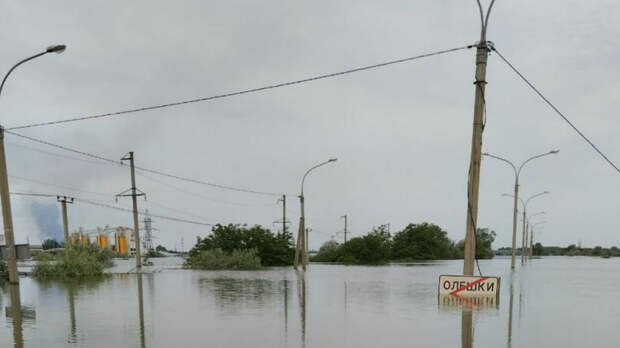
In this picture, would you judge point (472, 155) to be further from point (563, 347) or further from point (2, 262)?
point (2, 262)

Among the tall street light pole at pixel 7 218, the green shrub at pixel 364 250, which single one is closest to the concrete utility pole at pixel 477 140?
the tall street light pole at pixel 7 218

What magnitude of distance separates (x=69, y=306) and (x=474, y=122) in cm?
1191

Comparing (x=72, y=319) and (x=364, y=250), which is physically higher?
(x=364, y=250)

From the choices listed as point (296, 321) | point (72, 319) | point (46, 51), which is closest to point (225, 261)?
point (46, 51)

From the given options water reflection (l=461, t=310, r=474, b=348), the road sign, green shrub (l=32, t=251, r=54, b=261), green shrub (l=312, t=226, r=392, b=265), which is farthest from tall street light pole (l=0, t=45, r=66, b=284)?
green shrub (l=312, t=226, r=392, b=265)

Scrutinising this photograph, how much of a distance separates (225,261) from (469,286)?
3887cm

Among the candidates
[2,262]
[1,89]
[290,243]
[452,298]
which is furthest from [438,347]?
[290,243]

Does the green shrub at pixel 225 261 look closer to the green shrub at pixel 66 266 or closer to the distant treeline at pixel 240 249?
the distant treeline at pixel 240 249

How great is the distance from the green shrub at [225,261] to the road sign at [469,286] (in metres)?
37.0

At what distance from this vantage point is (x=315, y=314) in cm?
1502

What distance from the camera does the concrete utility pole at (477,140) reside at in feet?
48.0

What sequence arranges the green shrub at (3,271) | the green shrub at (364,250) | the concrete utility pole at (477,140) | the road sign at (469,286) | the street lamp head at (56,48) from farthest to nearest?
1. the green shrub at (364,250)
2. the green shrub at (3,271)
3. the street lamp head at (56,48)
4. the road sign at (469,286)
5. the concrete utility pole at (477,140)

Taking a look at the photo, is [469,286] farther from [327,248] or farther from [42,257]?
[327,248]

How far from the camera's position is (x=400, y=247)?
393 ft
